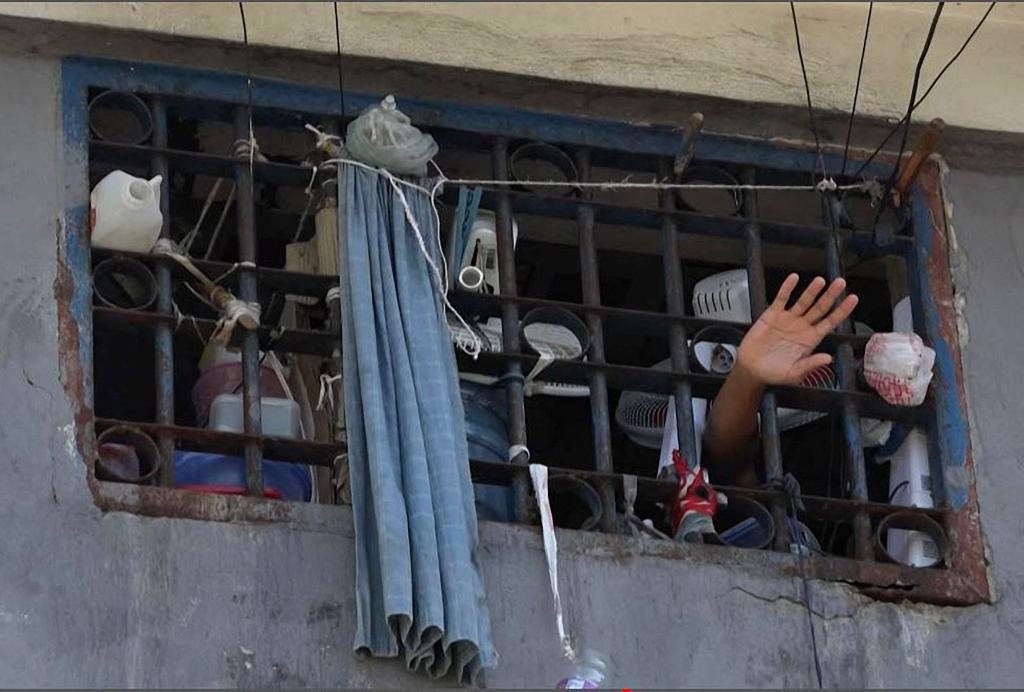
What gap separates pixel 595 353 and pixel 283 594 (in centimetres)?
112

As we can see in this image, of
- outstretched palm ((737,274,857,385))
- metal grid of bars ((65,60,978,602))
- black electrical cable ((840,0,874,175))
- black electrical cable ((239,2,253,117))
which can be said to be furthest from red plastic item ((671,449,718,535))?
black electrical cable ((239,2,253,117))

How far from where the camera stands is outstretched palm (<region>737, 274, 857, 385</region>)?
22.1ft

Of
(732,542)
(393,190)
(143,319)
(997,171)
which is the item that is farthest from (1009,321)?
(143,319)

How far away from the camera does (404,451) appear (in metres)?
6.20

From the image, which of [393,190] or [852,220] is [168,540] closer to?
[393,190]

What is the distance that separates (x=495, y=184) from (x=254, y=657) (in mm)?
1568

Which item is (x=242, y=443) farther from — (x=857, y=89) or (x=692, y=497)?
(x=857, y=89)

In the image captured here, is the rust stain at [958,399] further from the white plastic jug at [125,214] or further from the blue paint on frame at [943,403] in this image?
the white plastic jug at [125,214]

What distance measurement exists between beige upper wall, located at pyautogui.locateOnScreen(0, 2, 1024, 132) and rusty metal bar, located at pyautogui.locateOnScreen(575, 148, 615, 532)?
0.31m

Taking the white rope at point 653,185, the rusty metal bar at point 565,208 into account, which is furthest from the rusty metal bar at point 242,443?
the white rope at point 653,185

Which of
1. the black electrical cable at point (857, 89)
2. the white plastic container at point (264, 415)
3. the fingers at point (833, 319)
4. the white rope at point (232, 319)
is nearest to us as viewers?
the white rope at point (232, 319)

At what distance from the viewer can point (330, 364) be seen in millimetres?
6691

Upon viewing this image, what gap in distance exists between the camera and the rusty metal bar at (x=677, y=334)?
673cm

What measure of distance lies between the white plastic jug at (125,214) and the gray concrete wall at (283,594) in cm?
11
